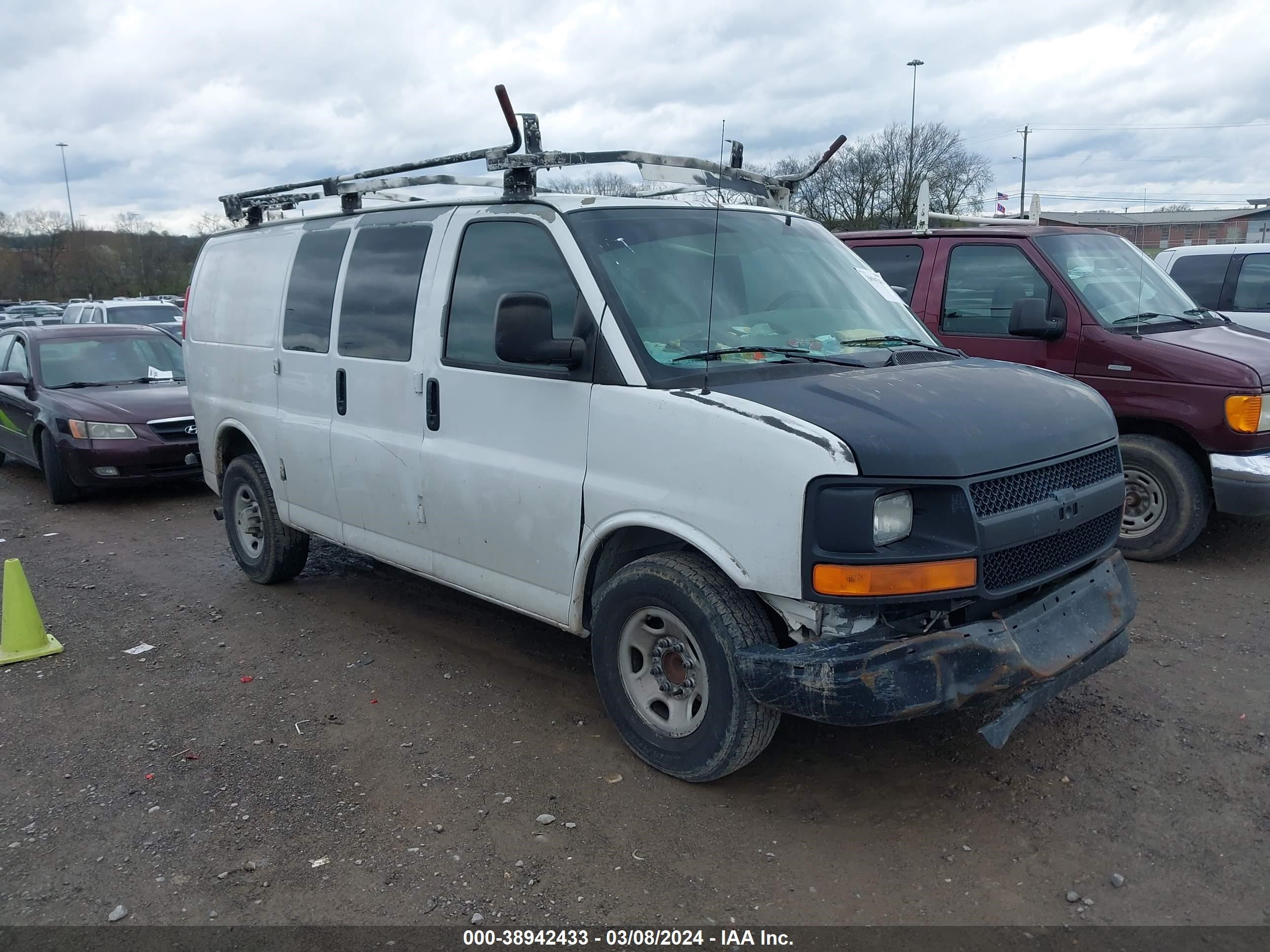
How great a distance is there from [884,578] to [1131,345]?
4170 mm

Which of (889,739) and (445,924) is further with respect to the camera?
(889,739)

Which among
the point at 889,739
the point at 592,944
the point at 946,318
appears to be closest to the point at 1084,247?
the point at 946,318

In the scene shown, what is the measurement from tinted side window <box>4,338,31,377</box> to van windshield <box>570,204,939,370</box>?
8.48 metres

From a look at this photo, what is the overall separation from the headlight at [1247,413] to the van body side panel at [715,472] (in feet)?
13.4

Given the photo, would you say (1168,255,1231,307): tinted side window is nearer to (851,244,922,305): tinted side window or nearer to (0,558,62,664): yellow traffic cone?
(851,244,922,305): tinted side window

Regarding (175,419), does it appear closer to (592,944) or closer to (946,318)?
(946,318)

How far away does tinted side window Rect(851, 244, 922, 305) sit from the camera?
24.5 ft

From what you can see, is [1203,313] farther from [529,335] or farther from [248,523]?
[248,523]

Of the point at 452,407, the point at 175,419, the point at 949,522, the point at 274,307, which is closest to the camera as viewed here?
the point at 949,522

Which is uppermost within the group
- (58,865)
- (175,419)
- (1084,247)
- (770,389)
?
(1084,247)

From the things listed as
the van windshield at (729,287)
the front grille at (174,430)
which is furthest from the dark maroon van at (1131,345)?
the front grille at (174,430)

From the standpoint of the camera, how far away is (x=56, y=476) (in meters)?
9.23

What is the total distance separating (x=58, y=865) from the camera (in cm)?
340

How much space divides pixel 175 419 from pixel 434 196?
215 inches
